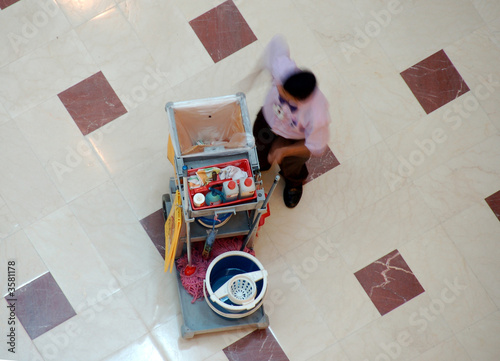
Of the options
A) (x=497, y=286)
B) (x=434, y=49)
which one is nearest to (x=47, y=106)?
(x=434, y=49)

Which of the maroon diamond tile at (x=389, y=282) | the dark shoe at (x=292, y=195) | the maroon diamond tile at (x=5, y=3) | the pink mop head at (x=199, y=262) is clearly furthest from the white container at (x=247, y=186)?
the maroon diamond tile at (x=5, y=3)

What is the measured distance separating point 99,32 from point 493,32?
7.50 feet

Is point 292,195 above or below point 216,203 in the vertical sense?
below

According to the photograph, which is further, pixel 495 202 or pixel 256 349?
pixel 495 202

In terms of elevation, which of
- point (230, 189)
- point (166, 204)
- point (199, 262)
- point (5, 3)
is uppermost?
point (5, 3)

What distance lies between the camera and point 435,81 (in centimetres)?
321

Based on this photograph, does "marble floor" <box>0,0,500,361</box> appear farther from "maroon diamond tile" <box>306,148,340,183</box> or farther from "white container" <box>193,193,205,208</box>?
"white container" <box>193,193,205,208</box>

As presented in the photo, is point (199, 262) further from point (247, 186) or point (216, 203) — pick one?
point (247, 186)

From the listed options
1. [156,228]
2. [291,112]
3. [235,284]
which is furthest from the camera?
[156,228]

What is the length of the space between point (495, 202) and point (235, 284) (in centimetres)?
155

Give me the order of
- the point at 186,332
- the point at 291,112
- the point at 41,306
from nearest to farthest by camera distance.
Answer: the point at 291,112 → the point at 186,332 → the point at 41,306

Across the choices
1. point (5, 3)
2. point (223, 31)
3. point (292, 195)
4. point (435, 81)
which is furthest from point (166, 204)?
point (435, 81)

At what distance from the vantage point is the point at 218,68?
10.3ft

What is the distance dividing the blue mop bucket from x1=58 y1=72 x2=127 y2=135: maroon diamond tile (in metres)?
1.03
